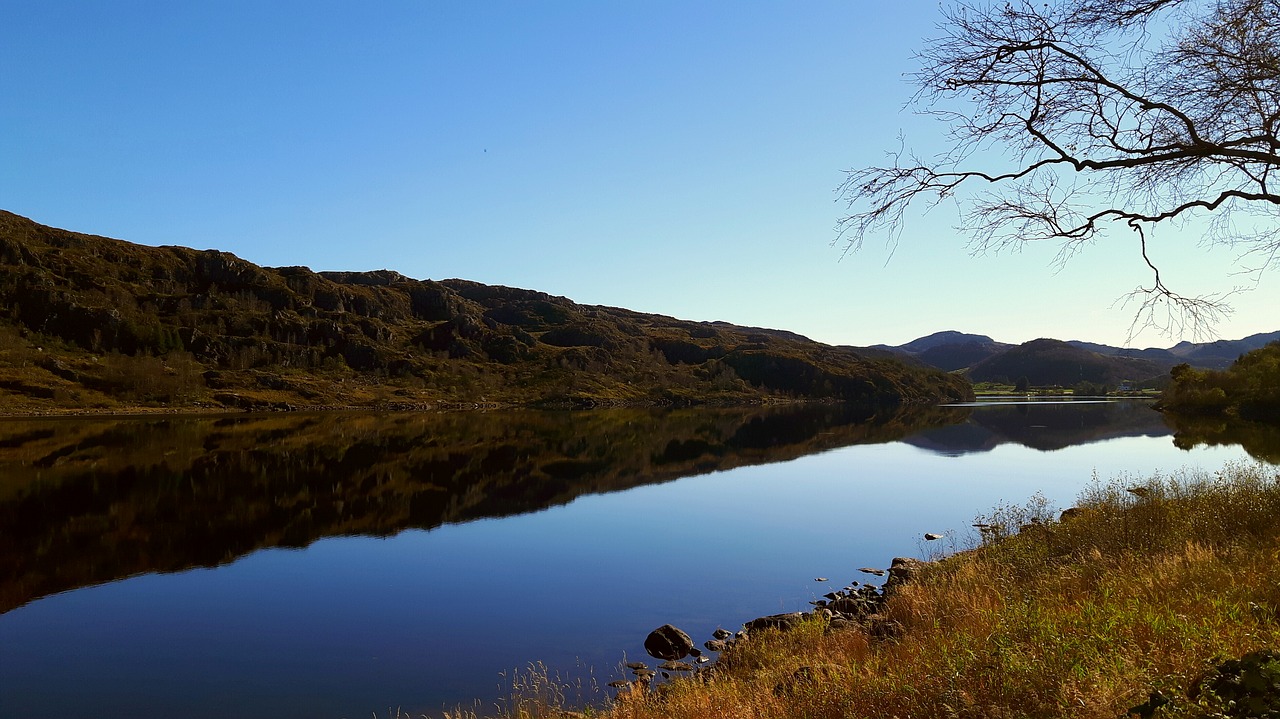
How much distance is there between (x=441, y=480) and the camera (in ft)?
153

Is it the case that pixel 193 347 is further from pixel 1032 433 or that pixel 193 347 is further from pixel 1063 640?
pixel 1063 640

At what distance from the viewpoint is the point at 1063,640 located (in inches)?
251

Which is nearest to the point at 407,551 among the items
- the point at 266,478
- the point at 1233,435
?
the point at 266,478

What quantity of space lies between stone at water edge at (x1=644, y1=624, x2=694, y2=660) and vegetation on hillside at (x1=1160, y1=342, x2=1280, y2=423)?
90.0 m

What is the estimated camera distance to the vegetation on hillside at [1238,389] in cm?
8025

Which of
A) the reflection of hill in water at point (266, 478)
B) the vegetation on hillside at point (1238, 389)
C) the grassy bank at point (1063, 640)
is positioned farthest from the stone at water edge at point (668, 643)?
the vegetation on hillside at point (1238, 389)

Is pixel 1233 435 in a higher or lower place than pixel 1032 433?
higher

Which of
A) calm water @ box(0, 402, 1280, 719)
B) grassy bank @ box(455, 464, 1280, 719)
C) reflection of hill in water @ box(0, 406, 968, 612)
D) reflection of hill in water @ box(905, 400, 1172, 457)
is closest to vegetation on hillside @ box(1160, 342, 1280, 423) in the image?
reflection of hill in water @ box(905, 400, 1172, 457)

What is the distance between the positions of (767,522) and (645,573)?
10932mm

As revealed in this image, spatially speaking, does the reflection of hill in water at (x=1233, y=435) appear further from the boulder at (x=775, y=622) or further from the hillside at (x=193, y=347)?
the hillside at (x=193, y=347)

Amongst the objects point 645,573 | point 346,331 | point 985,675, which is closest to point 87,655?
point 645,573

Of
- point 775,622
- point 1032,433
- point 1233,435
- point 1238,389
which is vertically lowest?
point 775,622

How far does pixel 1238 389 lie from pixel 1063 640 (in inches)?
4369

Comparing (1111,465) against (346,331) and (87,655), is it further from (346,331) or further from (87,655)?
(346,331)
